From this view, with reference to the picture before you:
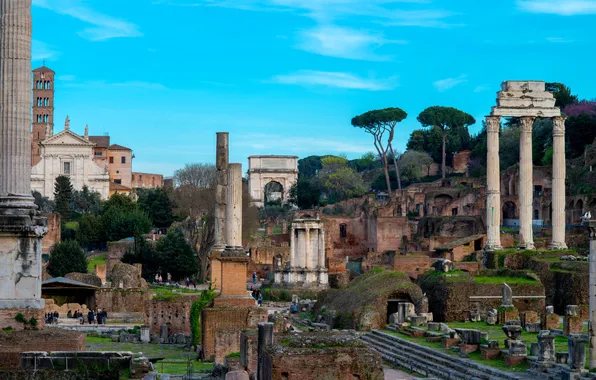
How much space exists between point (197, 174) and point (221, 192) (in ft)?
190

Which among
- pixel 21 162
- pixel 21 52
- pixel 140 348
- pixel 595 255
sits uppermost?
pixel 21 52

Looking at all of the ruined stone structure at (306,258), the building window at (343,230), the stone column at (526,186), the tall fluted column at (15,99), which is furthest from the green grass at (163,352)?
the building window at (343,230)

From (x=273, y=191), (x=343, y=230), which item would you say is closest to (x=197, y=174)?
(x=343, y=230)

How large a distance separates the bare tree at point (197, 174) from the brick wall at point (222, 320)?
5701 cm

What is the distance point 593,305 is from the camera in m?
20.2

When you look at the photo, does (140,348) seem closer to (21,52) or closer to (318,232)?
(21,52)

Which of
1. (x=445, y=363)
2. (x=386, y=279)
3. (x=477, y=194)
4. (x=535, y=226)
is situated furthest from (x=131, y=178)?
(x=445, y=363)

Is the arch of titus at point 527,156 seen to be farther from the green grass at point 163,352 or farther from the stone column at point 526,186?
the green grass at point 163,352

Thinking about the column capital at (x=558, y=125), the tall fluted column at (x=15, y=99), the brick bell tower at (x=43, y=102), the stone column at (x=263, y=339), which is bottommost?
the stone column at (x=263, y=339)

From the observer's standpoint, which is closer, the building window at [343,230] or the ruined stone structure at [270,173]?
the building window at [343,230]

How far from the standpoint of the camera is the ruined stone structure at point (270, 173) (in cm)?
10850

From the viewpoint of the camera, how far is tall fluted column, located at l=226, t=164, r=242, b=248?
29.5m

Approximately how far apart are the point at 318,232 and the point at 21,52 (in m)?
34.2

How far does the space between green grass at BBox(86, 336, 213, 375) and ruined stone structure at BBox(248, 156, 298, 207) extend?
2916 inches
